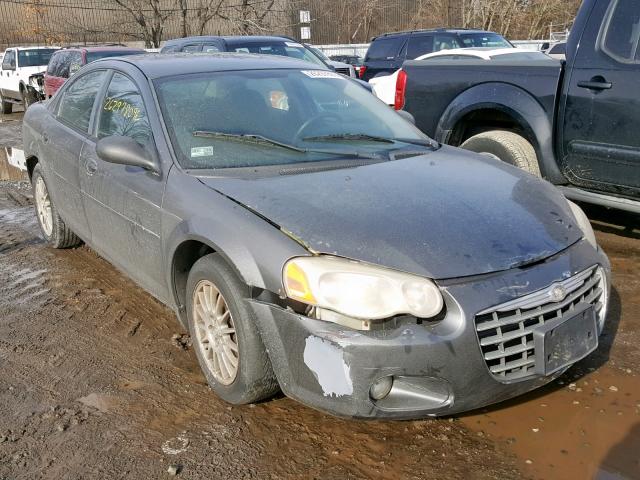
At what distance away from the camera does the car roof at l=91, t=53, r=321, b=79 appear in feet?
12.9

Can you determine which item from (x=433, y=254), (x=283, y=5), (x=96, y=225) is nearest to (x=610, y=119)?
(x=433, y=254)

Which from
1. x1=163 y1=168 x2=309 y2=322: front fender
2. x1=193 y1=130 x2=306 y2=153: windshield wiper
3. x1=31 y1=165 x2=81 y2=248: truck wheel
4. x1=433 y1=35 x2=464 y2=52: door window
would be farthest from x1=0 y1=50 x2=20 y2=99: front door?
x1=163 y1=168 x2=309 y2=322: front fender

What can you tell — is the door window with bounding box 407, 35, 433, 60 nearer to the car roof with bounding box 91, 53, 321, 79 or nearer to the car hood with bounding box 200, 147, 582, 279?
the car roof with bounding box 91, 53, 321, 79

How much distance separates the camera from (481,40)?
45.0ft

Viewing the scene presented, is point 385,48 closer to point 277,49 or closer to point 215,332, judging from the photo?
point 277,49

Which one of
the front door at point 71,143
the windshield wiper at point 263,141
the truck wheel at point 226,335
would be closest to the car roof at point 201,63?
the front door at point 71,143

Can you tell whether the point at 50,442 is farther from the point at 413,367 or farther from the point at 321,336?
the point at 413,367

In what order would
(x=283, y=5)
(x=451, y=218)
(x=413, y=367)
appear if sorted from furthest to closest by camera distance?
1. (x=283, y=5)
2. (x=451, y=218)
3. (x=413, y=367)

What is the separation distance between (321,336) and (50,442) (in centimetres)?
137

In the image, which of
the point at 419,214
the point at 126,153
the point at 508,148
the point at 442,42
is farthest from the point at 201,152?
the point at 442,42

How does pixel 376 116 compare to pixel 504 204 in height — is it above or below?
above

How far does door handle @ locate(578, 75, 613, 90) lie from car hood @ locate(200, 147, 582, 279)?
1686mm

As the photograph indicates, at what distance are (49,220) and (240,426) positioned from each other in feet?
11.1

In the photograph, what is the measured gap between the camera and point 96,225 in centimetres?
421
